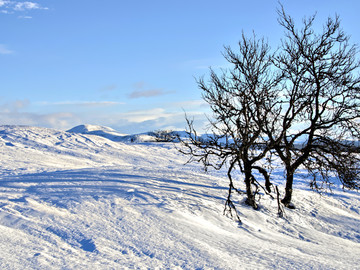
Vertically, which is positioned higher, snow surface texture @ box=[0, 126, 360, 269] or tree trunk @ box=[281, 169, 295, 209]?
tree trunk @ box=[281, 169, 295, 209]

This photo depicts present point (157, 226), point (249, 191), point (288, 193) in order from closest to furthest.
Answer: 1. point (157, 226)
2. point (249, 191)
3. point (288, 193)

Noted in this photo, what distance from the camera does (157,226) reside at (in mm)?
5605

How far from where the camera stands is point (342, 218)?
9812 mm

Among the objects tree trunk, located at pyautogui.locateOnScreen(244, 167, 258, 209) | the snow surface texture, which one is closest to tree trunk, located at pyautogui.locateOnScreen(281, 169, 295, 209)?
the snow surface texture

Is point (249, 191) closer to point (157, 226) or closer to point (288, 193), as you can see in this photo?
point (288, 193)

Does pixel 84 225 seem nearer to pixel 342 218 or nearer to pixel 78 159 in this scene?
pixel 342 218

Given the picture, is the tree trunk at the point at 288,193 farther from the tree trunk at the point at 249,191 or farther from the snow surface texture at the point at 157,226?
the tree trunk at the point at 249,191

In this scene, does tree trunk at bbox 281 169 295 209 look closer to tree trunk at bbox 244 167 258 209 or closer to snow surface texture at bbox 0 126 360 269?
snow surface texture at bbox 0 126 360 269

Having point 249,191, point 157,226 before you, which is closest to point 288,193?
point 249,191

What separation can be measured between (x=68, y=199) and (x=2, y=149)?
1415cm

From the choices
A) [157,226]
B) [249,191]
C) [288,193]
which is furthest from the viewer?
[288,193]

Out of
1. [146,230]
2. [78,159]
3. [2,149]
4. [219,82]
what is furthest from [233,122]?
[2,149]

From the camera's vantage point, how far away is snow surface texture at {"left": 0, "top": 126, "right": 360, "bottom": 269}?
170 inches

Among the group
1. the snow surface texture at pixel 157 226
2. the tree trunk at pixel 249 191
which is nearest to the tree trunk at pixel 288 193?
the snow surface texture at pixel 157 226
